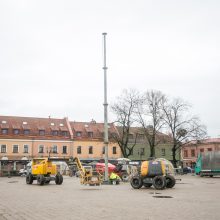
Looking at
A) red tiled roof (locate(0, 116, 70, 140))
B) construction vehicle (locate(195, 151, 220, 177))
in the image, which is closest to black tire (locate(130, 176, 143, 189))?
construction vehicle (locate(195, 151, 220, 177))

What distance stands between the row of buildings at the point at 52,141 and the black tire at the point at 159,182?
3842 cm

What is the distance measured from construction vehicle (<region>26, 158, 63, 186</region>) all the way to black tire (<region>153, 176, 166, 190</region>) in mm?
10251

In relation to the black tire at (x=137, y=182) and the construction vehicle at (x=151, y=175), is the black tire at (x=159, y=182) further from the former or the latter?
the black tire at (x=137, y=182)

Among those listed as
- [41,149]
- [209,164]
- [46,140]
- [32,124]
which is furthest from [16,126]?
[209,164]

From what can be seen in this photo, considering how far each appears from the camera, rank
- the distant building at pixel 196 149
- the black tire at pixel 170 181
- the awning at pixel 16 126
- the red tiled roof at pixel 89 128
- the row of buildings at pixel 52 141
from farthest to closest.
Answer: the distant building at pixel 196 149
the red tiled roof at pixel 89 128
the awning at pixel 16 126
the row of buildings at pixel 52 141
the black tire at pixel 170 181

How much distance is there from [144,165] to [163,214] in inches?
512

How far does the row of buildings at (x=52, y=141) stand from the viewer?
64.4 m

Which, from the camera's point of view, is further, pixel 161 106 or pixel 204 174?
pixel 161 106

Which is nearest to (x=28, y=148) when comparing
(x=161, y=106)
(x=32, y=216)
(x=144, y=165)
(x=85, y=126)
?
(x=85, y=126)

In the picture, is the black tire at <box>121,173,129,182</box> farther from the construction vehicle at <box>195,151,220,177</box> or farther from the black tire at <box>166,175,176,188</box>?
the construction vehicle at <box>195,151,220,177</box>

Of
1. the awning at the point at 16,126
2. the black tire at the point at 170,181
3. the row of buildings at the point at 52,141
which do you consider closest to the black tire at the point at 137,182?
A: the black tire at the point at 170,181

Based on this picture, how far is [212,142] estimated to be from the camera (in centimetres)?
9375

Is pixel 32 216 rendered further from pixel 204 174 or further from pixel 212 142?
pixel 212 142

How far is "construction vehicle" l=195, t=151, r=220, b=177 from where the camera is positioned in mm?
45469
